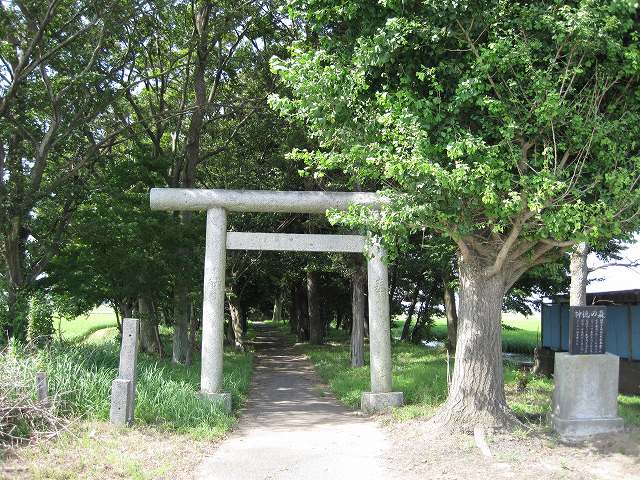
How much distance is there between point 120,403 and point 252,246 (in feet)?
12.2

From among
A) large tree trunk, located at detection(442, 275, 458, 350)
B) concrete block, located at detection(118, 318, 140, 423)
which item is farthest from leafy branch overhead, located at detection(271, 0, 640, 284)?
large tree trunk, located at detection(442, 275, 458, 350)

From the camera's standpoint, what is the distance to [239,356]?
1995 centimetres

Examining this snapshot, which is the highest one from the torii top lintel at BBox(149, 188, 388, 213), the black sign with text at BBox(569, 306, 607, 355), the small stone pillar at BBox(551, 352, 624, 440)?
the torii top lintel at BBox(149, 188, 388, 213)

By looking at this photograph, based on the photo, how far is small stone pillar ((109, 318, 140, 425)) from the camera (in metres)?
7.74

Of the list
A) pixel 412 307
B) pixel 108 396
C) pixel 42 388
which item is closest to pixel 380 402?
pixel 108 396

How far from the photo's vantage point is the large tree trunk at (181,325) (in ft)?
52.1

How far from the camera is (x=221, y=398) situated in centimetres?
966

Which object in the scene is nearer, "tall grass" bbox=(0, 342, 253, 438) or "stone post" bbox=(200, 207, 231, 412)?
"tall grass" bbox=(0, 342, 253, 438)

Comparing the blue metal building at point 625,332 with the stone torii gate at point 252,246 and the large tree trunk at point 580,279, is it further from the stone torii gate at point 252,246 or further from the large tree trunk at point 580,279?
the stone torii gate at point 252,246

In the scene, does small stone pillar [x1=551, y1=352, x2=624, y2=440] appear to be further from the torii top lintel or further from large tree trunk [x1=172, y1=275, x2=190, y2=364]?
large tree trunk [x1=172, y1=275, x2=190, y2=364]

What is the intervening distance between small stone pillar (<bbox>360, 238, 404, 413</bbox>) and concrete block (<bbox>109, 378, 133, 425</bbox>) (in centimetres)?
425

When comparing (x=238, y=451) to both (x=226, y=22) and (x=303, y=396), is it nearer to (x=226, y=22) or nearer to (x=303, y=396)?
(x=303, y=396)

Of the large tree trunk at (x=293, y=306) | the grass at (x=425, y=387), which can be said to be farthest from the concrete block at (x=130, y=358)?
the large tree trunk at (x=293, y=306)

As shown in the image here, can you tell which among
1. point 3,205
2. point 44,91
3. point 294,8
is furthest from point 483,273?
point 44,91
